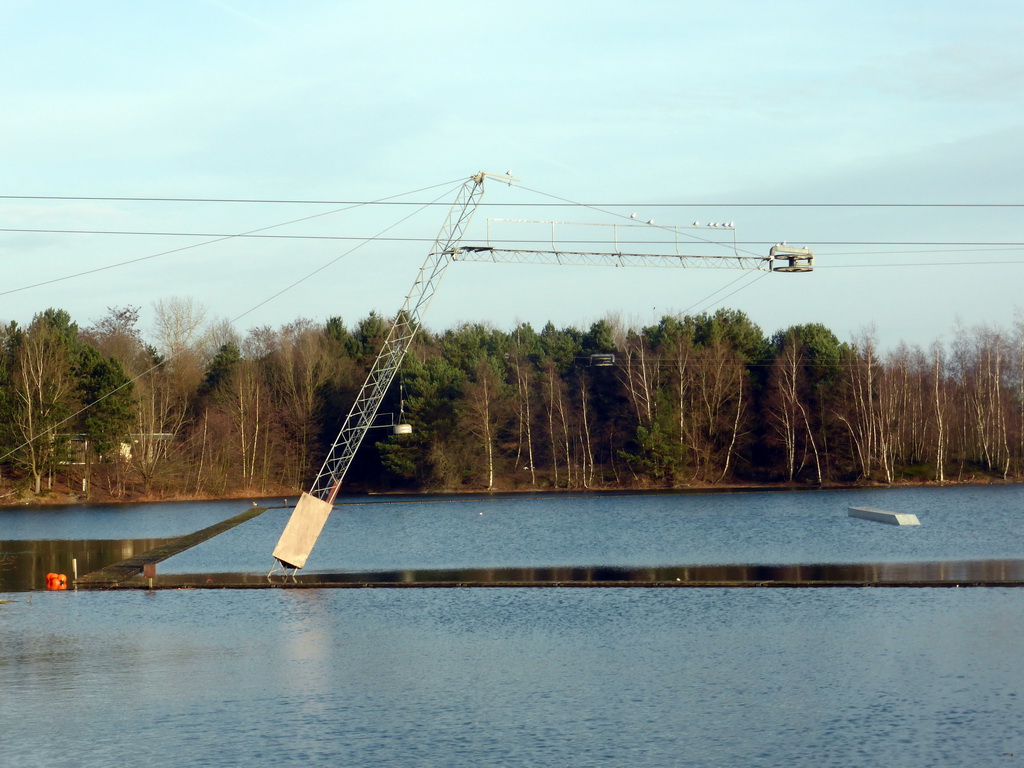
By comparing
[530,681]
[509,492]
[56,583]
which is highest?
[509,492]

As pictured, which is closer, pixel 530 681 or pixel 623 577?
pixel 530 681

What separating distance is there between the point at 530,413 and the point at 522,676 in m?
63.9

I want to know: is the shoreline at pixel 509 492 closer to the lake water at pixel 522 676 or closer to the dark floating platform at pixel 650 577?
the lake water at pixel 522 676

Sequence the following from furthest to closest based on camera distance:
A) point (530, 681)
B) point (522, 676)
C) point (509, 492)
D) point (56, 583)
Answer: point (509, 492) < point (56, 583) < point (522, 676) < point (530, 681)

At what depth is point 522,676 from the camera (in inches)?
642

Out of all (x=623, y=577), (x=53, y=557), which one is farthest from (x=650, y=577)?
(x=53, y=557)

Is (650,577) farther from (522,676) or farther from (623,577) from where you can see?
(522,676)

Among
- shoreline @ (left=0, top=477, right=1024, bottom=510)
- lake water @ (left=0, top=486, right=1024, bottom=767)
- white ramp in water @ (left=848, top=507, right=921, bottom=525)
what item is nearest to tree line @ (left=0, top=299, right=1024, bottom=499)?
shoreline @ (left=0, top=477, right=1024, bottom=510)

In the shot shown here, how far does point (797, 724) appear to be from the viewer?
13.2 m

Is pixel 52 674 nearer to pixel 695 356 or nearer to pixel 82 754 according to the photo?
pixel 82 754

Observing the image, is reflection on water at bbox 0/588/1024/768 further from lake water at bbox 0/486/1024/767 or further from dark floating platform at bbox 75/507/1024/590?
dark floating platform at bbox 75/507/1024/590

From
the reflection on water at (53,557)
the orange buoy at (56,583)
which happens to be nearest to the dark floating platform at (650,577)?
the orange buoy at (56,583)

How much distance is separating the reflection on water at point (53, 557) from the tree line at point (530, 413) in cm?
2999

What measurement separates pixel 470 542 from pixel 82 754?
26646 mm
